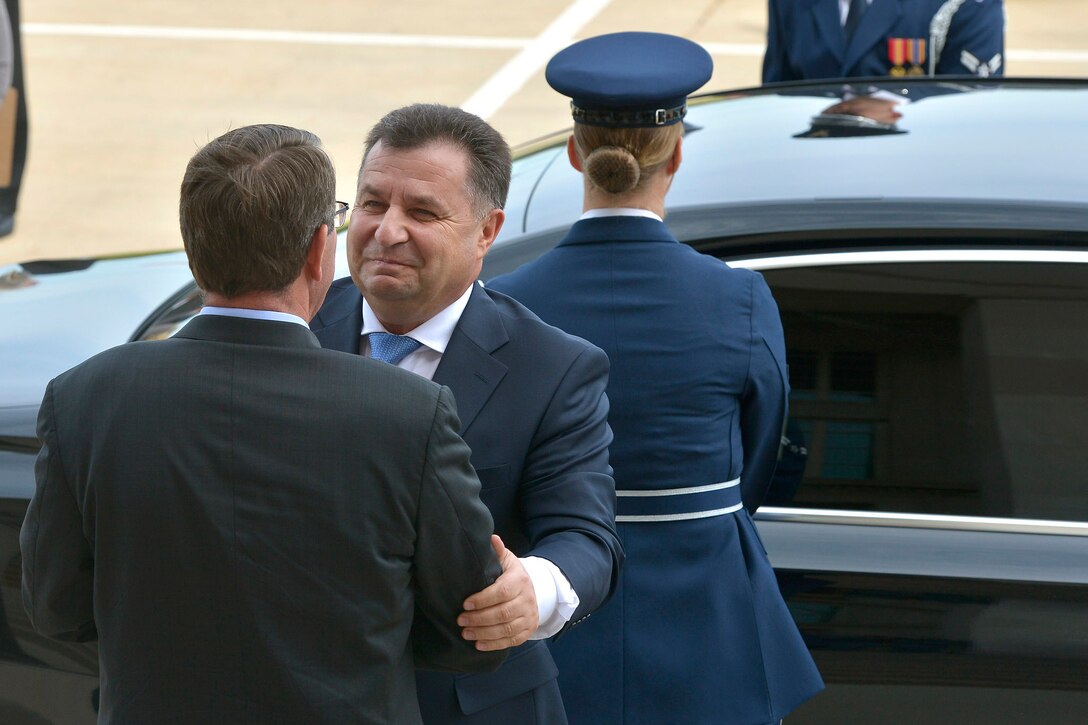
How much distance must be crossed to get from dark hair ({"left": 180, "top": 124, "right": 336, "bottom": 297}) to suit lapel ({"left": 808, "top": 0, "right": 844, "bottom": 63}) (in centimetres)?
349

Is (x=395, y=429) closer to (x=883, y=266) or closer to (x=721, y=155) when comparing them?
(x=883, y=266)

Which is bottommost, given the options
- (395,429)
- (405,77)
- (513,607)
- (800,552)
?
(405,77)

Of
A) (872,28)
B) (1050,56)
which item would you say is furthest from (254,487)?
(1050,56)

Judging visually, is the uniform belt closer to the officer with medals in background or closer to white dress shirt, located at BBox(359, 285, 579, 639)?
white dress shirt, located at BBox(359, 285, 579, 639)

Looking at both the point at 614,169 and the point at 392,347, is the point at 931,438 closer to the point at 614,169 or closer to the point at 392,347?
the point at 614,169

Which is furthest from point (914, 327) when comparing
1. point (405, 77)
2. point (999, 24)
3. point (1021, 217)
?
point (405, 77)

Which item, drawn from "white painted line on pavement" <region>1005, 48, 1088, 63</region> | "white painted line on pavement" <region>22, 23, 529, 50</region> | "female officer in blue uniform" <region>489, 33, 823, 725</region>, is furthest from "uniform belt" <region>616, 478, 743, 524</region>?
"white painted line on pavement" <region>22, 23, 529, 50</region>

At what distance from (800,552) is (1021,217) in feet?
2.39

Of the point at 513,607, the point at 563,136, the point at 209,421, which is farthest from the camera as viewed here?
the point at 563,136

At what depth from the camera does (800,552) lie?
102 inches

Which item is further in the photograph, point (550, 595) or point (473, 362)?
point (473, 362)

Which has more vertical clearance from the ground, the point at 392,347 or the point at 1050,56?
the point at 392,347

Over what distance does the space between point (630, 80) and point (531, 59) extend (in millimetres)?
8879

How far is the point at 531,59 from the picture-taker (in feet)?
36.2
